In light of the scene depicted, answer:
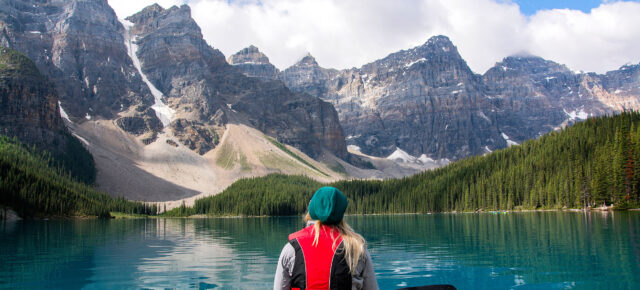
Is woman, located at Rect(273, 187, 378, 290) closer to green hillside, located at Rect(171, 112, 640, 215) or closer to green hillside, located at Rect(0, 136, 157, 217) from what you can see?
green hillside, located at Rect(171, 112, 640, 215)

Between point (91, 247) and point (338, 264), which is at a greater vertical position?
point (338, 264)

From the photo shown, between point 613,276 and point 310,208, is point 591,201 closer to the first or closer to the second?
point 613,276

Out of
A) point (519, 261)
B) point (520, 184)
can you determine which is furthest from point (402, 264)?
point (520, 184)

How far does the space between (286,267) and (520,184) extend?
132 metres

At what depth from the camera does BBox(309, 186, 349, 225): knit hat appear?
22.7 feet

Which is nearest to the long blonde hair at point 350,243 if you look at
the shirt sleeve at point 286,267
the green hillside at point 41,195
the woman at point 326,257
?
the woman at point 326,257

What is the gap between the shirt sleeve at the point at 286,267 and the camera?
683 centimetres

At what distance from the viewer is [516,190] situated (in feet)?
417

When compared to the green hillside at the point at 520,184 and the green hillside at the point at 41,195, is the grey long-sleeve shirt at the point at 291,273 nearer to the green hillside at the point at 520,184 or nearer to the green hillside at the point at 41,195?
the green hillside at the point at 520,184

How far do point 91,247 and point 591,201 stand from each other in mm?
95418

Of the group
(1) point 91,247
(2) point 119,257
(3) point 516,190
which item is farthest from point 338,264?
(3) point 516,190

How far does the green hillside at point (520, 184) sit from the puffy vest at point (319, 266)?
331ft

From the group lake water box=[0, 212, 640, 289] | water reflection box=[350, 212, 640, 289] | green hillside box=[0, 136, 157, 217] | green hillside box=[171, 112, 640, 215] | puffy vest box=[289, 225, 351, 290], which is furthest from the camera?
green hillside box=[0, 136, 157, 217]

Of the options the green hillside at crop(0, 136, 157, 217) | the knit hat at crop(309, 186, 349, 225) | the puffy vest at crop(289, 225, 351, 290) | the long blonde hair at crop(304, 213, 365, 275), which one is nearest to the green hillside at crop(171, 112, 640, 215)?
the green hillside at crop(0, 136, 157, 217)
